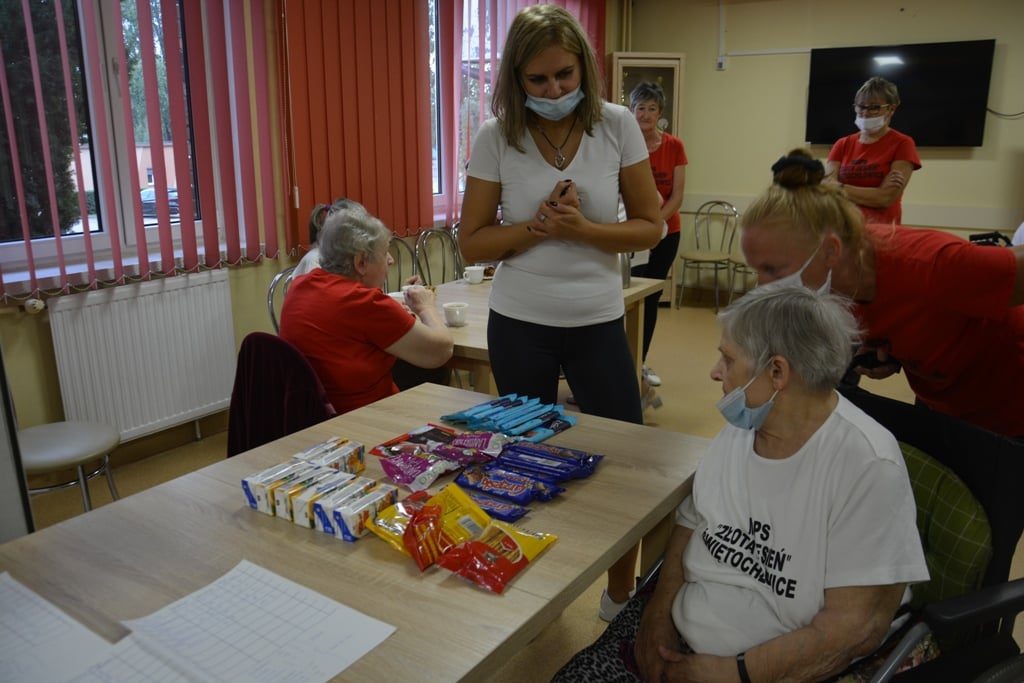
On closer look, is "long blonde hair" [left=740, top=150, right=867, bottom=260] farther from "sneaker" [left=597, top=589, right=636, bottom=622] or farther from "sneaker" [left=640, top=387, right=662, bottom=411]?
"sneaker" [left=640, top=387, right=662, bottom=411]

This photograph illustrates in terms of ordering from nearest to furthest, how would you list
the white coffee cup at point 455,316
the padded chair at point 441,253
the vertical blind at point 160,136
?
the white coffee cup at point 455,316
the vertical blind at point 160,136
the padded chair at point 441,253

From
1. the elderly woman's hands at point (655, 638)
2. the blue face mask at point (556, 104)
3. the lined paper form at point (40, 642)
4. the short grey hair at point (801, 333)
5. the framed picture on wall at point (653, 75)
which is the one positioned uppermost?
the framed picture on wall at point (653, 75)

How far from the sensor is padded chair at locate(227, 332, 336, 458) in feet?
6.29

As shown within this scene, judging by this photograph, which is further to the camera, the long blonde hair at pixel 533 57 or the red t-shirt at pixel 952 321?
the long blonde hair at pixel 533 57

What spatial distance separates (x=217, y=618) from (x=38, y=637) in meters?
0.21

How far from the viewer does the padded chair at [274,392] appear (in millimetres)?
1918

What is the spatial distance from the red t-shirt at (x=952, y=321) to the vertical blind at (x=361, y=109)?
2787 mm

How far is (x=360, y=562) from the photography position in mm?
1115

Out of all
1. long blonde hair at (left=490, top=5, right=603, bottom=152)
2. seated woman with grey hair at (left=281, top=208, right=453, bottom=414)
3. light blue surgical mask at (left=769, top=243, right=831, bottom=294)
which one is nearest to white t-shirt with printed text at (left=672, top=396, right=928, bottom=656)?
light blue surgical mask at (left=769, top=243, right=831, bottom=294)

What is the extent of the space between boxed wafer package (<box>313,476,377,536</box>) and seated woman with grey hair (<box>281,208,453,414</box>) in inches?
33.0

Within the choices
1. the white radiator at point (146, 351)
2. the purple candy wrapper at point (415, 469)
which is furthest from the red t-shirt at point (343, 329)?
the white radiator at point (146, 351)

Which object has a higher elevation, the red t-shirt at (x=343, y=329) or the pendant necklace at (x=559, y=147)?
the pendant necklace at (x=559, y=147)

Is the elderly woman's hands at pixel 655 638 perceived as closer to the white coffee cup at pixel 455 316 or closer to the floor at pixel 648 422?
the floor at pixel 648 422

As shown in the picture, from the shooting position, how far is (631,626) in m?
1.37
